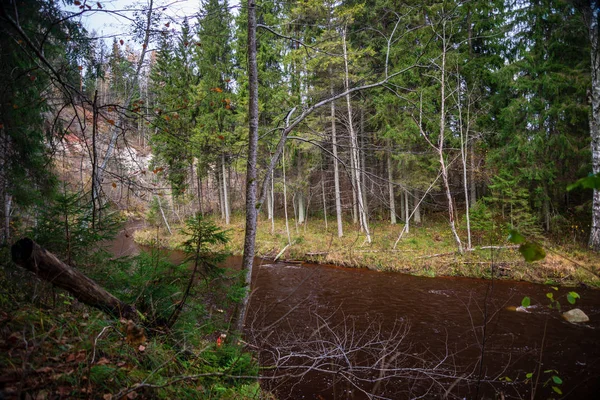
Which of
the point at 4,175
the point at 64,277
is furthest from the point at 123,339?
the point at 4,175

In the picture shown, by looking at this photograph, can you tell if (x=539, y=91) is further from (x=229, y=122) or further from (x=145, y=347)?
(x=145, y=347)

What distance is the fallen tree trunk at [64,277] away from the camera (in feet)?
6.76

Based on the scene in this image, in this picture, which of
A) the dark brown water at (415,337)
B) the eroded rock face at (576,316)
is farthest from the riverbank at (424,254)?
the eroded rock face at (576,316)

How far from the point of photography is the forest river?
4020 mm

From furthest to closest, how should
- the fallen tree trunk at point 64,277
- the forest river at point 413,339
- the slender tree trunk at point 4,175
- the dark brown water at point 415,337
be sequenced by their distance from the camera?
the dark brown water at point 415,337 → the forest river at point 413,339 → the slender tree trunk at point 4,175 → the fallen tree trunk at point 64,277

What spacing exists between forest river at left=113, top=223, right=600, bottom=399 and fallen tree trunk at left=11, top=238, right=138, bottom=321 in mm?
1602

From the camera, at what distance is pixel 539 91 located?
12.0 meters

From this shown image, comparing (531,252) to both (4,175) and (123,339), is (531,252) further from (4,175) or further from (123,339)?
(4,175)

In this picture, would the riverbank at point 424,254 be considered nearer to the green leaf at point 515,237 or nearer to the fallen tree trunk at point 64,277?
the fallen tree trunk at point 64,277

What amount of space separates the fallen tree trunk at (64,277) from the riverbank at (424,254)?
5329mm

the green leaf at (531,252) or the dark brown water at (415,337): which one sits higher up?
the green leaf at (531,252)

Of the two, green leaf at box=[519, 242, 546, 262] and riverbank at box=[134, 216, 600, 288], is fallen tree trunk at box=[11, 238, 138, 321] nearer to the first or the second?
green leaf at box=[519, 242, 546, 262]

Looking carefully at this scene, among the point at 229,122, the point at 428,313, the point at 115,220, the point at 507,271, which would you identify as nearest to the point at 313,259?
the point at 428,313

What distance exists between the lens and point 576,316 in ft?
21.2
